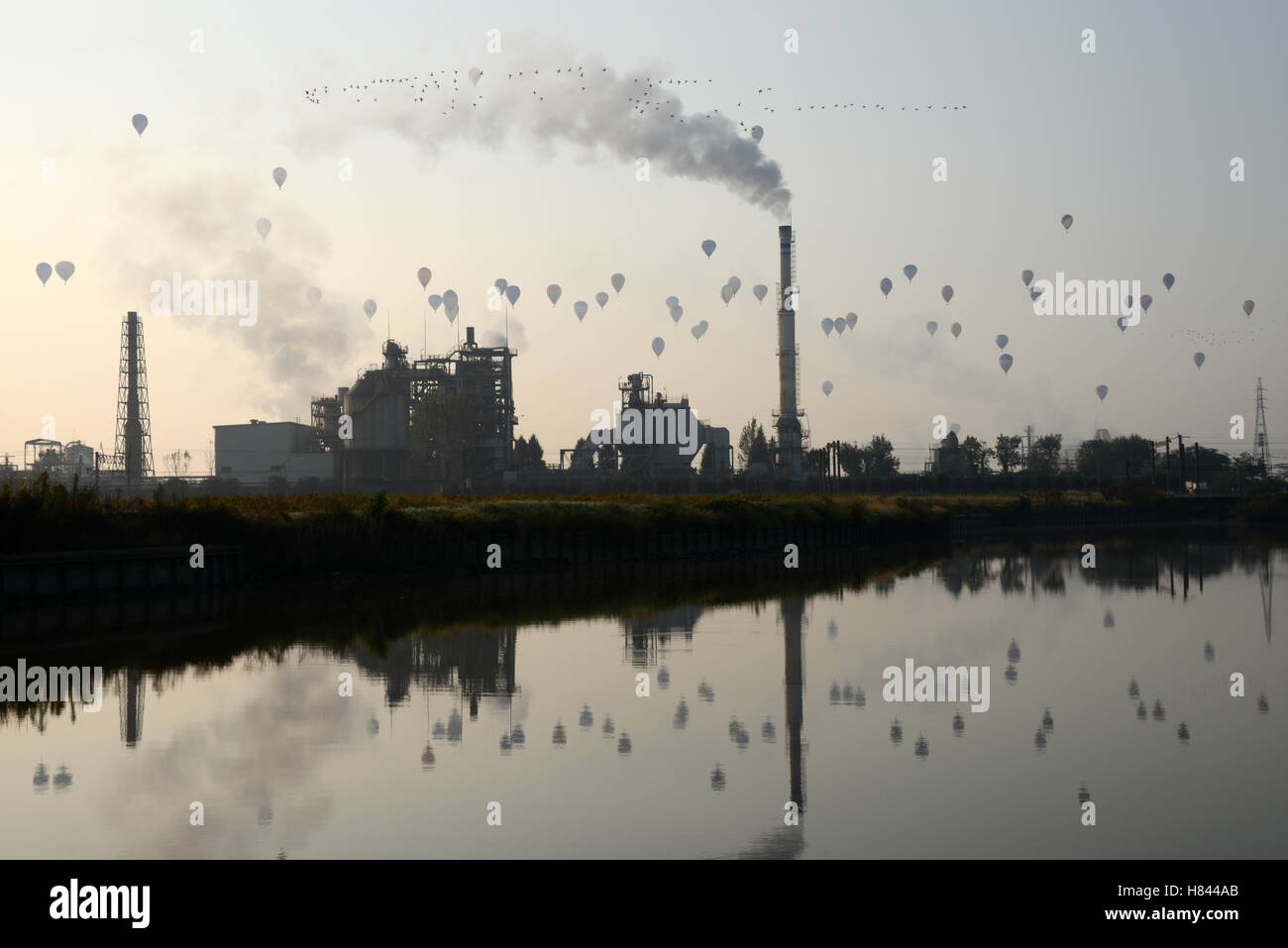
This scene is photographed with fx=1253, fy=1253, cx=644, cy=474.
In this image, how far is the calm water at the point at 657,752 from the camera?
953 cm

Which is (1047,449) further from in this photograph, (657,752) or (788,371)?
(657,752)

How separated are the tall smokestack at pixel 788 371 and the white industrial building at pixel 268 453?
136 ft

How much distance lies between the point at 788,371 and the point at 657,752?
9863 cm

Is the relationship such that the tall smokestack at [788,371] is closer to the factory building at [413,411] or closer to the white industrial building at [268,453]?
the factory building at [413,411]

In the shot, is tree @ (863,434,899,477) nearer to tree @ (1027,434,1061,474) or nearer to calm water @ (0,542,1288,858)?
tree @ (1027,434,1061,474)

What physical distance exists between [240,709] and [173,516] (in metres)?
18.2

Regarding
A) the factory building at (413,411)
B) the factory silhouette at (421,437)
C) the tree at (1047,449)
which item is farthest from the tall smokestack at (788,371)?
the tree at (1047,449)

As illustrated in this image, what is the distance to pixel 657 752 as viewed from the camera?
41.6 feet

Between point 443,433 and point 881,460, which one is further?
point 881,460

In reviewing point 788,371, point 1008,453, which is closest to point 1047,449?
point 1008,453

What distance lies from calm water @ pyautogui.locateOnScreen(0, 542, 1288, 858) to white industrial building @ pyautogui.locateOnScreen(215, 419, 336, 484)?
318 ft

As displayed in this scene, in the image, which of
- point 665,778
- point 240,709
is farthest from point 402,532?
point 665,778
